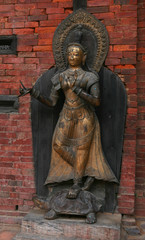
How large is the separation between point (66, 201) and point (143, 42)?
2.29 m

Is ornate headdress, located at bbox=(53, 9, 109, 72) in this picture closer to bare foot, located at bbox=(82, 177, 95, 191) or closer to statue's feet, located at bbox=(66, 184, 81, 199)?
bare foot, located at bbox=(82, 177, 95, 191)

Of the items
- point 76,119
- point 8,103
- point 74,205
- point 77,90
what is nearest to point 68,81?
point 77,90

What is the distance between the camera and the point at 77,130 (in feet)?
10.8

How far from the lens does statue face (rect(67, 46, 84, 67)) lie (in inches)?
125

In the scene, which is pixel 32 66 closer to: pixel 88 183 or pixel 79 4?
pixel 79 4

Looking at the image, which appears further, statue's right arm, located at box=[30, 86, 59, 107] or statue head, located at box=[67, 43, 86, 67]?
statue's right arm, located at box=[30, 86, 59, 107]

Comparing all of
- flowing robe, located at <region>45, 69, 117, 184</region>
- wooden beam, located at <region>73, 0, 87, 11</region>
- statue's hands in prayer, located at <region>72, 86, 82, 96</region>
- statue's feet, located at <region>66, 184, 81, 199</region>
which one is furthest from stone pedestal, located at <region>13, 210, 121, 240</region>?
wooden beam, located at <region>73, 0, 87, 11</region>

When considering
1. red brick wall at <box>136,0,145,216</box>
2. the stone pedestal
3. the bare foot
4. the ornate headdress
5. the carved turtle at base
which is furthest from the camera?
red brick wall at <box>136,0,145,216</box>

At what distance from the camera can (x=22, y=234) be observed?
3.06 meters

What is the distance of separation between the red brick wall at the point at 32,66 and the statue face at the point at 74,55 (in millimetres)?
426

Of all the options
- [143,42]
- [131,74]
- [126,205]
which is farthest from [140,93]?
[126,205]

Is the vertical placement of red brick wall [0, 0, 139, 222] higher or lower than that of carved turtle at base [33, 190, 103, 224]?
higher

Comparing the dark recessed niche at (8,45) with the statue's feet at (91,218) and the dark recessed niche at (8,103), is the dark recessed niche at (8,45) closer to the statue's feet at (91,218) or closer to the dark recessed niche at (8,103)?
the dark recessed niche at (8,103)

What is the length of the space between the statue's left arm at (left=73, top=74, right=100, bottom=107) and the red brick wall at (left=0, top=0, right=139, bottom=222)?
450mm
